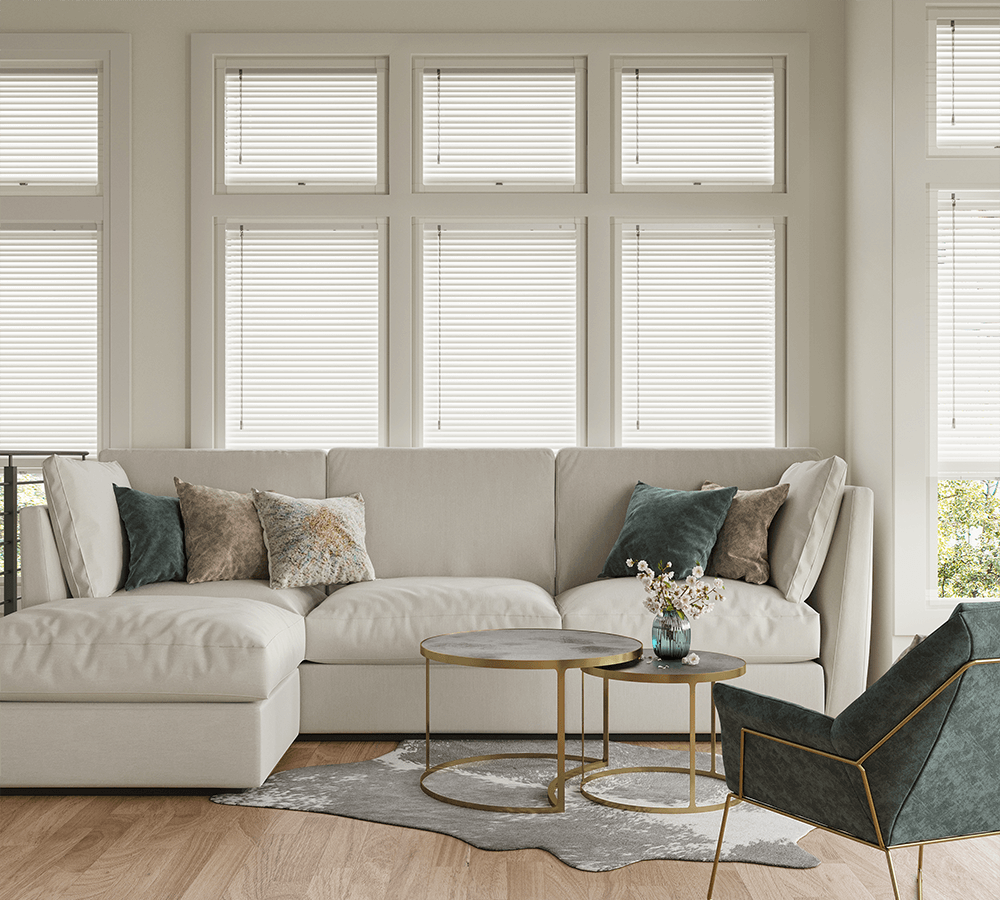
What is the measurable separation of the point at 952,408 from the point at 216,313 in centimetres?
333

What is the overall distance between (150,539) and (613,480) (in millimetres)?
1943

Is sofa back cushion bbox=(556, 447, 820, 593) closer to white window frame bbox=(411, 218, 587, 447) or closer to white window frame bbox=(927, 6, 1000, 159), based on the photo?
white window frame bbox=(411, 218, 587, 447)

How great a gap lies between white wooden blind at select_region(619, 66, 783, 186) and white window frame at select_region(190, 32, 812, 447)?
82 millimetres

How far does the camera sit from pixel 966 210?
4.11 m

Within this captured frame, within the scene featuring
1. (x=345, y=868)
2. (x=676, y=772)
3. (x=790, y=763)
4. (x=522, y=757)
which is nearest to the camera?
(x=790, y=763)

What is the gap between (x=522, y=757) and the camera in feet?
11.1

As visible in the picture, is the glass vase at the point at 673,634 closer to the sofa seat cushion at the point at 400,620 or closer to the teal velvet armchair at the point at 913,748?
the sofa seat cushion at the point at 400,620

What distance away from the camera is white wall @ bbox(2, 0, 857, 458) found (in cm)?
466

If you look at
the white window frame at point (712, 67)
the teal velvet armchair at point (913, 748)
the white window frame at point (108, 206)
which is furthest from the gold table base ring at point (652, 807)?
the white window frame at point (108, 206)

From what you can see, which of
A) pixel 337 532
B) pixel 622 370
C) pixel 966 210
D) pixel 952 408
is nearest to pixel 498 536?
pixel 337 532

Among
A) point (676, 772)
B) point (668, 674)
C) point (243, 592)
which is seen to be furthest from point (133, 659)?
point (676, 772)

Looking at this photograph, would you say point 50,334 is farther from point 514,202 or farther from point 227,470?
point 514,202

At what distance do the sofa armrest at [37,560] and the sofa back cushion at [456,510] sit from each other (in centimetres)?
120

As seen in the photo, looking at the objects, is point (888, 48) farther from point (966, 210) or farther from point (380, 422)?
point (380, 422)
